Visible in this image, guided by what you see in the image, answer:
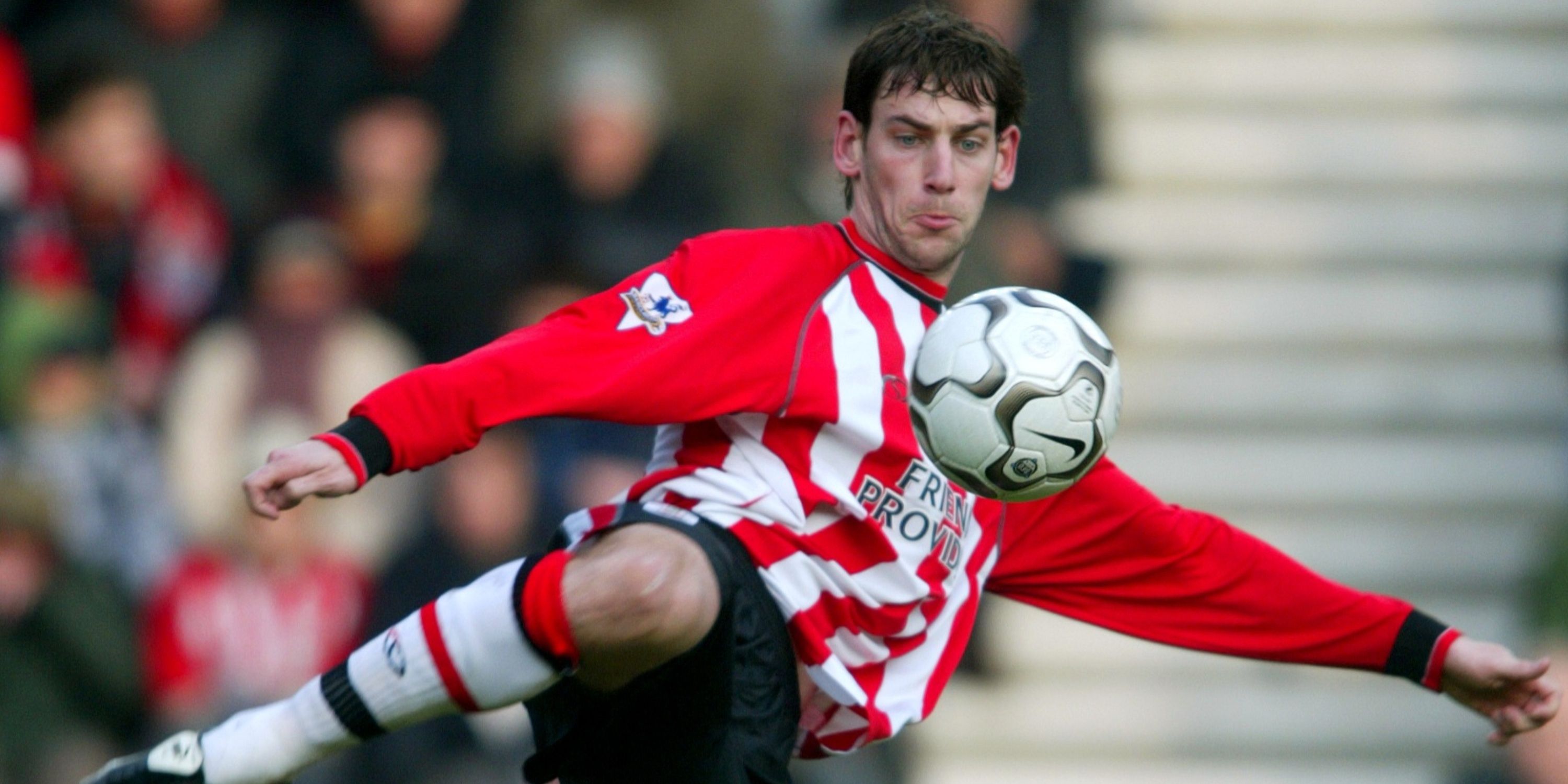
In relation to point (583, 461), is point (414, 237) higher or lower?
higher

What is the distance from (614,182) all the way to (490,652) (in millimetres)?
4121

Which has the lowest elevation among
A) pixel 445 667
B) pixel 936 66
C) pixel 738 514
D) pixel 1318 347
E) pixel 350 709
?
pixel 1318 347

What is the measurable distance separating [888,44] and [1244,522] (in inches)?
181

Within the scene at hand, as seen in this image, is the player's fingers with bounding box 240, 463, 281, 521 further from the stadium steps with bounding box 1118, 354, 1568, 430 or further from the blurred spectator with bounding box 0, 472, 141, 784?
the stadium steps with bounding box 1118, 354, 1568, 430

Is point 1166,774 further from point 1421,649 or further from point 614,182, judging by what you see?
point 1421,649

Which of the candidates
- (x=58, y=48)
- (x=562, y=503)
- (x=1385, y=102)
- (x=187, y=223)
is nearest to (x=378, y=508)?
(x=562, y=503)

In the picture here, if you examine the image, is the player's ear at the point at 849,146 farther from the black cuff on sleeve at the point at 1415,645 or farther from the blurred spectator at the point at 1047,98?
the blurred spectator at the point at 1047,98

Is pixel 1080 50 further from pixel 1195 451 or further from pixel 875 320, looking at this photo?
pixel 875 320

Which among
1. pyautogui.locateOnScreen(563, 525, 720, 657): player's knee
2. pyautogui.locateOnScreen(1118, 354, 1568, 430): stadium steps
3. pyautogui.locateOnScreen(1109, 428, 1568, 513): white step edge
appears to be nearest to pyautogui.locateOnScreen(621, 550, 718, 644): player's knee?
pyautogui.locateOnScreen(563, 525, 720, 657): player's knee

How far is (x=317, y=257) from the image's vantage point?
307 inches

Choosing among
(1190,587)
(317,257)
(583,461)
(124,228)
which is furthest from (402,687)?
(124,228)

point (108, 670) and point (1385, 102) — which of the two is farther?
point (1385, 102)

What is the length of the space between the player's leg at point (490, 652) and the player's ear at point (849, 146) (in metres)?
0.90

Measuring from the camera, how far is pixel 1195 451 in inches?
340
